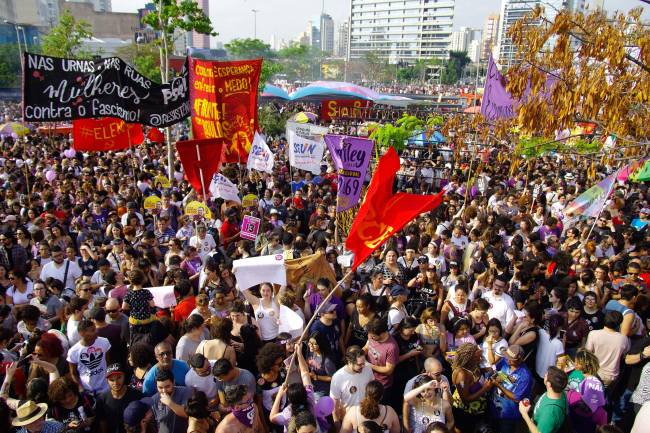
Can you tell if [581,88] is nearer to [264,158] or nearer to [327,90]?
[264,158]

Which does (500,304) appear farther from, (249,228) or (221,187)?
(221,187)

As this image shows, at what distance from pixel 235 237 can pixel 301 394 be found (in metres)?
4.91

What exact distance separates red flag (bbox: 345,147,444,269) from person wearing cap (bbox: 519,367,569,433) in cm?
163

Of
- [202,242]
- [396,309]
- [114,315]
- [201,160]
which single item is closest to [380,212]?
[396,309]

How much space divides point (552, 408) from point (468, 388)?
668 millimetres

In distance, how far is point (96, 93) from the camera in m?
8.82

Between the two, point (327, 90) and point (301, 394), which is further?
point (327, 90)

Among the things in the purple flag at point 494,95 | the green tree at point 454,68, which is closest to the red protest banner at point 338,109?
the purple flag at point 494,95

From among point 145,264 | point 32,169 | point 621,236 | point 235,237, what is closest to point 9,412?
point 145,264

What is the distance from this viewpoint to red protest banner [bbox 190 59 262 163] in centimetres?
954

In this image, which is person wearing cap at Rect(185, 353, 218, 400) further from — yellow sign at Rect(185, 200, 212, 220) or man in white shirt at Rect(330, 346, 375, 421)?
yellow sign at Rect(185, 200, 212, 220)

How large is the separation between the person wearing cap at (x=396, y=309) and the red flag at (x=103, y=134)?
7829 millimetres

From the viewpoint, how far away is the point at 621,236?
319 inches

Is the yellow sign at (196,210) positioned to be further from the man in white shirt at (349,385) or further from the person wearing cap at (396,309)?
the man in white shirt at (349,385)
